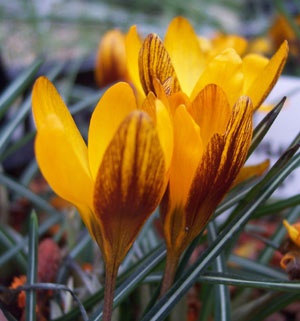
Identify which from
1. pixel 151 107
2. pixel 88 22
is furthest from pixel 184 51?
pixel 88 22

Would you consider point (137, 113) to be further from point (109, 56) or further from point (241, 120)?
point (109, 56)

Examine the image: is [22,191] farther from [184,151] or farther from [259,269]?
[184,151]

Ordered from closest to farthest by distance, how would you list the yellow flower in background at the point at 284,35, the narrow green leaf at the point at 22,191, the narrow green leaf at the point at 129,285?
the narrow green leaf at the point at 129,285 → the narrow green leaf at the point at 22,191 → the yellow flower in background at the point at 284,35

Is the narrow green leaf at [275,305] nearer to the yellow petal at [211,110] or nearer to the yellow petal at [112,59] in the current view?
the yellow petal at [211,110]

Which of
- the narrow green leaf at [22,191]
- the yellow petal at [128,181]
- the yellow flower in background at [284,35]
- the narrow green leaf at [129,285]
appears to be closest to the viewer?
the yellow petal at [128,181]

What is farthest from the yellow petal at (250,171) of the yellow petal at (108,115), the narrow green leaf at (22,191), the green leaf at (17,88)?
the narrow green leaf at (22,191)

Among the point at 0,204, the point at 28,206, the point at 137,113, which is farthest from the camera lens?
the point at 28,206

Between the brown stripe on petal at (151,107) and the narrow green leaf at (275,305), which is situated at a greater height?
the brown stripe on petal at (151,107)

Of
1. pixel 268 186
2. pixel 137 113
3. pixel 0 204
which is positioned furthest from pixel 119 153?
pixel 0 204

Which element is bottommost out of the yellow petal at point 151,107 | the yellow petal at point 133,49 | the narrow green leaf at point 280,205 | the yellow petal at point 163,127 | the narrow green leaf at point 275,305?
the narrow green leaf at point 275,305
